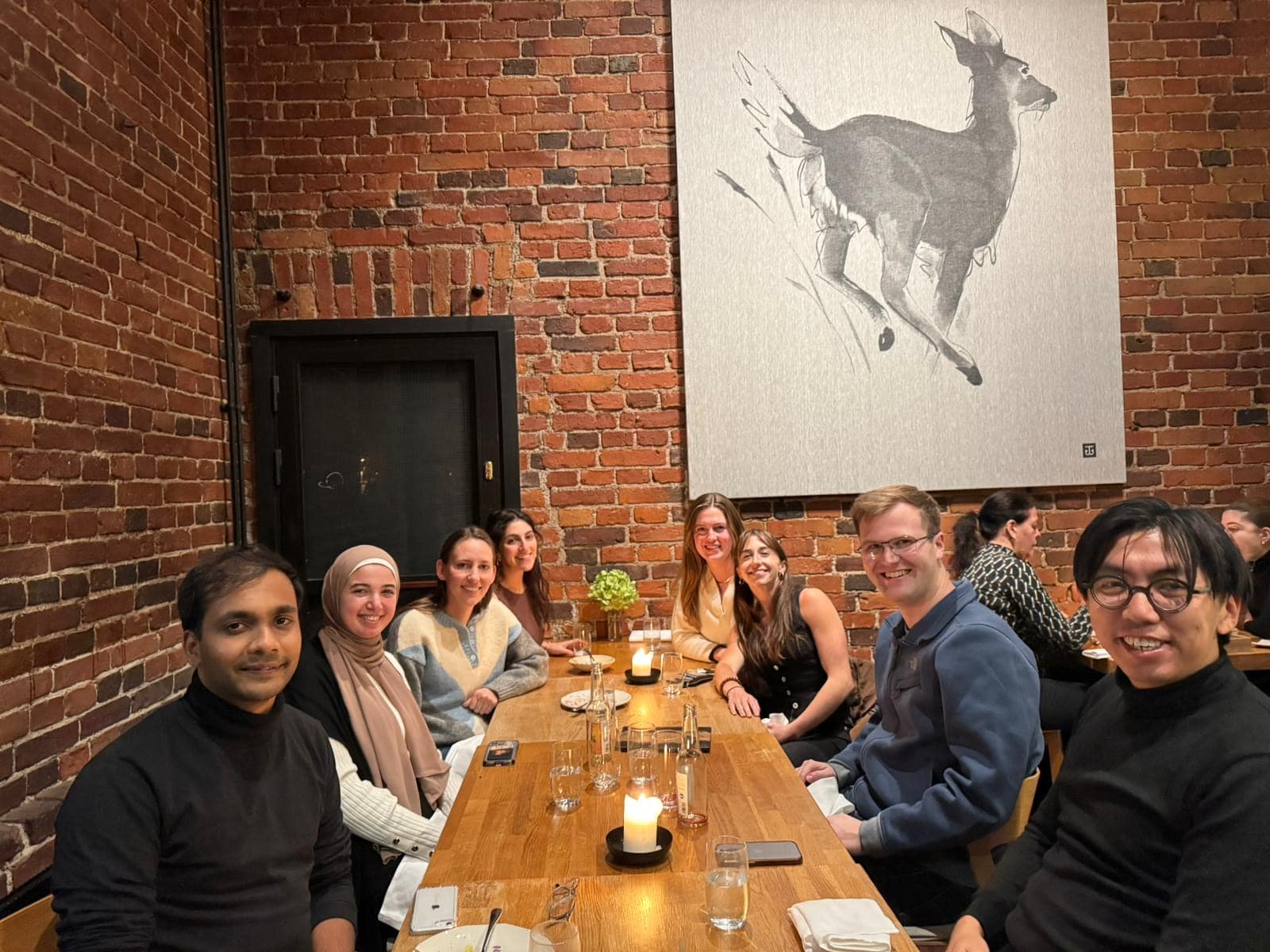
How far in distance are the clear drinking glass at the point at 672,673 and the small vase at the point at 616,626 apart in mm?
463

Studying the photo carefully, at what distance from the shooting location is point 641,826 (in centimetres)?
174

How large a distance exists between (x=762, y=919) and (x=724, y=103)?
12.9ft

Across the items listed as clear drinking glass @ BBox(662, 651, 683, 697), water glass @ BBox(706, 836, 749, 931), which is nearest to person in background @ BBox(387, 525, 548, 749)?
clear drinking glass @ BBox(662, 651, 683, 697)

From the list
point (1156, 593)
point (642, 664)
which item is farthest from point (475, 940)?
point (642, 664)

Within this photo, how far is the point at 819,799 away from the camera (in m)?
2.50

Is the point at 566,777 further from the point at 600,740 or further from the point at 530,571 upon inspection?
the point at 530,571

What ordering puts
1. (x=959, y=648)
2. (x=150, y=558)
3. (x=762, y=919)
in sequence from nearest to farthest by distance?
(x=762, y=919) < (x=959, y=648) < (x=150, y=558)

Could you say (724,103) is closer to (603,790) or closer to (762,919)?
(603,790)

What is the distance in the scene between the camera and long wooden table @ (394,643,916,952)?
149cm

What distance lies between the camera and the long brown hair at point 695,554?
397 cm

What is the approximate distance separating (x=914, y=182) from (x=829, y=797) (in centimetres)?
321

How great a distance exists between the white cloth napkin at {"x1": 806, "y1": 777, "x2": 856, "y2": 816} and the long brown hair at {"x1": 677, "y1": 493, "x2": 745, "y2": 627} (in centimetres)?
144

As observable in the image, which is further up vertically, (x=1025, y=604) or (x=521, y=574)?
(x=521, y=574)

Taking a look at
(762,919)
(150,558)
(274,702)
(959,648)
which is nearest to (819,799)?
(959,648)
